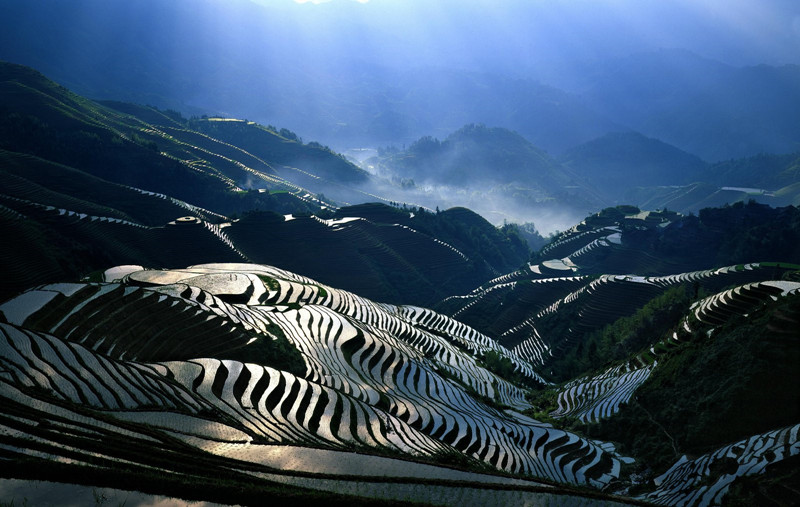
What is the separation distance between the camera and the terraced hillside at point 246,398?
888 centimetres

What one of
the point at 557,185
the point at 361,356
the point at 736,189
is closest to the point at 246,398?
the point at 361,356

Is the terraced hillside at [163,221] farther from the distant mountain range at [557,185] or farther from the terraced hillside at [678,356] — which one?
the distant mountain range at [557,185]

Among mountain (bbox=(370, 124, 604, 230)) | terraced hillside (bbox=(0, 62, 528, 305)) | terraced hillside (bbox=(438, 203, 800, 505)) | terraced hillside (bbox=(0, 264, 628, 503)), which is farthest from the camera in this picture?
mountain (bbox=(370, 124, 604, 230))

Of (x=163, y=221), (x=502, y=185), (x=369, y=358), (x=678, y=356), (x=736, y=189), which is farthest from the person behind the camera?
(x=502, y=185)

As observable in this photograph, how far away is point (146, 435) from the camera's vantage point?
944 cm

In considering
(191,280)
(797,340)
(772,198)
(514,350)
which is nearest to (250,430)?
(797,340)

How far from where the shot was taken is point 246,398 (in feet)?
50.9

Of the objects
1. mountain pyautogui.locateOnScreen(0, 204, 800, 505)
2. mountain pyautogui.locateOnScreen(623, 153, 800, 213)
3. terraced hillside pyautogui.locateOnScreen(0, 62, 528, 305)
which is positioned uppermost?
mountain pyautogui.locateOnScreen(623, 153, 800, 213)

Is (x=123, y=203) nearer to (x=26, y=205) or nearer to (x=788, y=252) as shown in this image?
(x=26, y=205)

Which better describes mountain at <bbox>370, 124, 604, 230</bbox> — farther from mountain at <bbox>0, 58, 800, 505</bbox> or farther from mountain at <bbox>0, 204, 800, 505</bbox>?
mountain at <bbox>0, 204, 800, 505</bbox>

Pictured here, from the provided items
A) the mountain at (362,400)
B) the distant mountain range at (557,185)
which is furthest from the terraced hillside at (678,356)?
the distant mountain range at (557,185)

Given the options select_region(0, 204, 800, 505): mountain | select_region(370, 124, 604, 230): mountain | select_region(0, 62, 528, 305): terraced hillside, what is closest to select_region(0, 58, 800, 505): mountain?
select_region(0, 204, 800, 505): mountain

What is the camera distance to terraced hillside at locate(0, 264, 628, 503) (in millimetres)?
8875

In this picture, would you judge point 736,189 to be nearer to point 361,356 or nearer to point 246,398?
point 361,356
